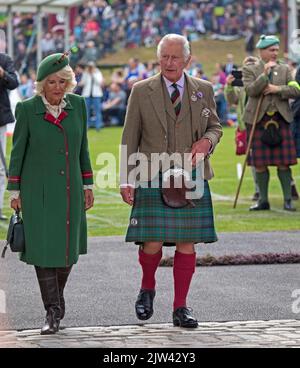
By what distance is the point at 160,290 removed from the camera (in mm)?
9508

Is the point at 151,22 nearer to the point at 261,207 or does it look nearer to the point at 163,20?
the point at 163,20

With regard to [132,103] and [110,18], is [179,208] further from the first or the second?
[110,18]

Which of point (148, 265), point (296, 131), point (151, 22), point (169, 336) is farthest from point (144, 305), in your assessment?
point (151, 22)

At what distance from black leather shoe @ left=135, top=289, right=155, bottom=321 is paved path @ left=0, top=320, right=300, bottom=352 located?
0.09m

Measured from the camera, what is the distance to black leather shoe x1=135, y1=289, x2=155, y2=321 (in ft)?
26.6

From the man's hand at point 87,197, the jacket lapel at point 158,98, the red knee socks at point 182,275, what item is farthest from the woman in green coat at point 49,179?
the red knee socks at point 182,275

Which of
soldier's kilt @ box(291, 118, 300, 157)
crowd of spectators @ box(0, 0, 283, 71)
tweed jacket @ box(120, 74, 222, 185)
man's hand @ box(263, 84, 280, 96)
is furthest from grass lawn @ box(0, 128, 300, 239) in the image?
crowd of spectators @ box(0, 0, 283, 71)

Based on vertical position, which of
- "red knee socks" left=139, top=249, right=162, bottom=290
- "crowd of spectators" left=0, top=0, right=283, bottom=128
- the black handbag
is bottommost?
"crowd of spectators" left=0, top=0, right=283, bottom=128

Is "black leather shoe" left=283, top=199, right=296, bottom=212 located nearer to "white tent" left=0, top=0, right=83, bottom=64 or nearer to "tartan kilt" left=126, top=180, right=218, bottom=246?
"tartan kilt" left=126, top=180, right=218, bottom=246

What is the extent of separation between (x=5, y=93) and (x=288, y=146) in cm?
317

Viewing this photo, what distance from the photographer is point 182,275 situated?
816cm

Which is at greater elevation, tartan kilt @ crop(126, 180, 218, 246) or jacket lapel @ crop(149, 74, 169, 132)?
jacket lapel @ crop(149, 74, 169, 132)

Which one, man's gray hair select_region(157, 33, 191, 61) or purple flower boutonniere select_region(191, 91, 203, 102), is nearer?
man's gray hair select_region(157, 33, 191, 61)

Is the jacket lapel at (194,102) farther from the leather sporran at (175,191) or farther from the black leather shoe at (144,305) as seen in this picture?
the black leather shoe at (144,305)
